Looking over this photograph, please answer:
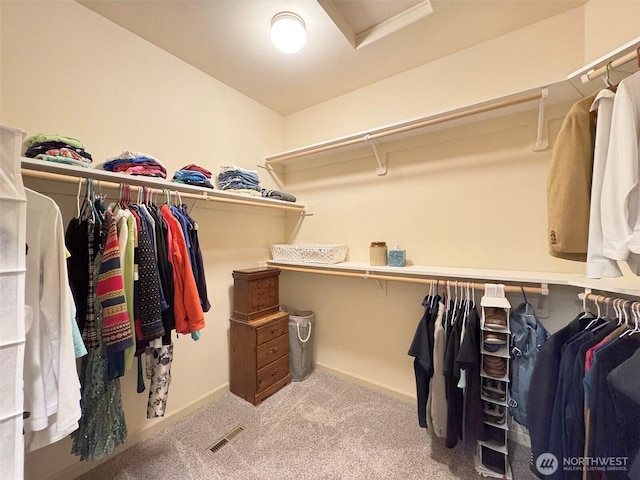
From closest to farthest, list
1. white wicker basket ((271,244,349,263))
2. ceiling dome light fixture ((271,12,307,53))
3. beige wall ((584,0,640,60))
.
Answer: beige wall ((584,0,640,60)), ceiling dome light fixture ((271,12,307,53)), white wicker basket ((271,244,349,263))

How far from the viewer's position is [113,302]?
112cm

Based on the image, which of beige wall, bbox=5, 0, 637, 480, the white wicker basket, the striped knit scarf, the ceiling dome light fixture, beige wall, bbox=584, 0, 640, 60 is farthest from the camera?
the white wicker basket

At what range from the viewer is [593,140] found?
1006 mm

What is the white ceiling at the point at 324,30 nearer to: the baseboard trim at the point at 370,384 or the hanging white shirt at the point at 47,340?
the hanging white shirt at the point at 47,340

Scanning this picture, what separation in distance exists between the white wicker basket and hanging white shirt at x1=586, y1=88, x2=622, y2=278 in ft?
4.75

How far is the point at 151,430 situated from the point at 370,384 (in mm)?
1619

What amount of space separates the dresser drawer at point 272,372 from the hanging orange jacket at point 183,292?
87cm

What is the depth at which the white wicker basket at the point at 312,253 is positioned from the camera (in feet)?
6.79

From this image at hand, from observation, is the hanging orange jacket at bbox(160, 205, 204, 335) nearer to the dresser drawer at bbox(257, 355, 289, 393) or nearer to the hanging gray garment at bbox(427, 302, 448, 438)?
the dresser drawer at bbox(257, 355, 289, 393)

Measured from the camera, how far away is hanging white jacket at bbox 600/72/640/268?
0.80 m

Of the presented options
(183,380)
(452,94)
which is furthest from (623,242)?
(183,380)

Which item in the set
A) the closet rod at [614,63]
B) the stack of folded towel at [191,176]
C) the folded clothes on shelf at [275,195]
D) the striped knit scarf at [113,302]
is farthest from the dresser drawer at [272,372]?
the closet rod at [614,63]

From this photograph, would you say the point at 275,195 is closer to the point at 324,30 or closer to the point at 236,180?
the point at 236,180

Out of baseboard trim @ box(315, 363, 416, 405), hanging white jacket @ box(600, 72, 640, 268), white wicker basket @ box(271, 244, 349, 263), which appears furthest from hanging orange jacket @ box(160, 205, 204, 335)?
hanging white jacket @ box(600, 72, 640, 268)
